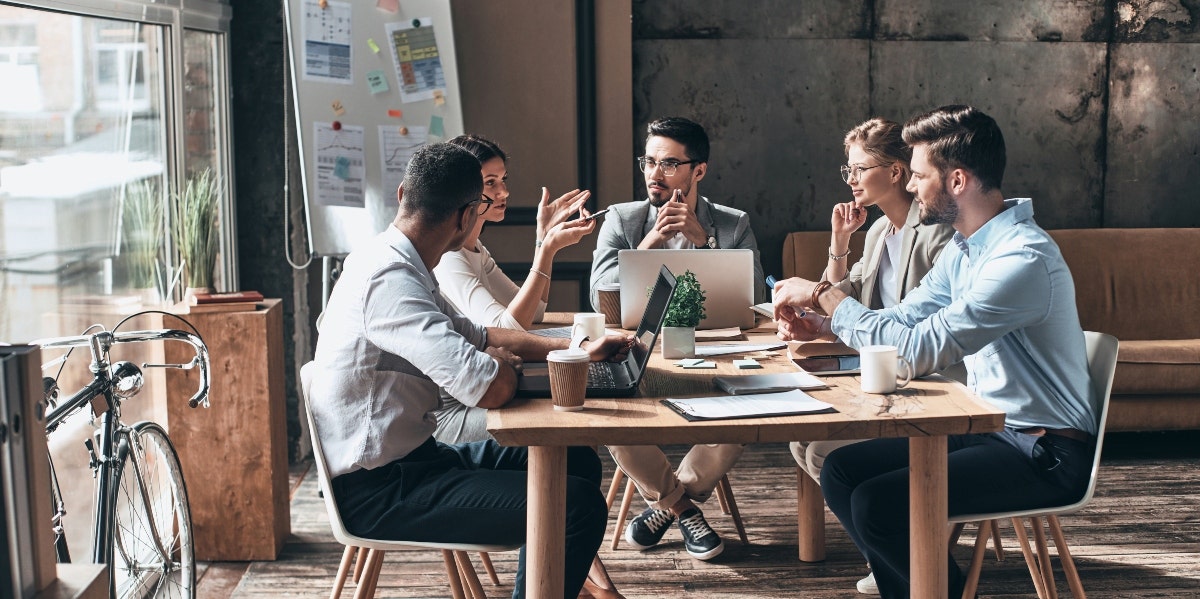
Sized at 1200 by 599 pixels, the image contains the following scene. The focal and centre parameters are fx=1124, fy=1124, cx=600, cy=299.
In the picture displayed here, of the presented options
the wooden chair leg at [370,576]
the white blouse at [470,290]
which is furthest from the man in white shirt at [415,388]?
the white blouse at [470,290]

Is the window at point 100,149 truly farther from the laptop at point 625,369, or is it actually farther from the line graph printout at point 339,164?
the laptop at point 625,369

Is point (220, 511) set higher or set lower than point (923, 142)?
lower

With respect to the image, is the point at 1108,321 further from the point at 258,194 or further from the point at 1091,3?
the point at 258,194

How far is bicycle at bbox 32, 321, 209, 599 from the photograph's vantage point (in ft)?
7.36

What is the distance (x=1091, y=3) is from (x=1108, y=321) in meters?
1.45

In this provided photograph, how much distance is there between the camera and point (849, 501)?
268cm

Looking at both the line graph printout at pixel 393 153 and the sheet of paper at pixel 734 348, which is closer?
the sheet of paper at pixel 734 348

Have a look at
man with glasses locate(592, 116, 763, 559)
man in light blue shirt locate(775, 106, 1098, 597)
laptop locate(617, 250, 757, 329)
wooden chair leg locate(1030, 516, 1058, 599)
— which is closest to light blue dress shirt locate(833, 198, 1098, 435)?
man in light blue shirt locate(775, 106, 1098, 597)

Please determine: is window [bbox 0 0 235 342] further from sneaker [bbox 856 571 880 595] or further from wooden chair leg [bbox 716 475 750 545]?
sneaker [bbox 856 571 880 595]

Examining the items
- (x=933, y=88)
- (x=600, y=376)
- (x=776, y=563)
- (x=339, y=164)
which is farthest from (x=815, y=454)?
(x=933, y=88)

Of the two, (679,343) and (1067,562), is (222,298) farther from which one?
(1067,562)

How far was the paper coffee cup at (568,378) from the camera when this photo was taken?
2186mm

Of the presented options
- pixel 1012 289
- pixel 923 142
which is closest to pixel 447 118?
pixel 923 142

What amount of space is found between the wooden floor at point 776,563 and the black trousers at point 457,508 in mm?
924
